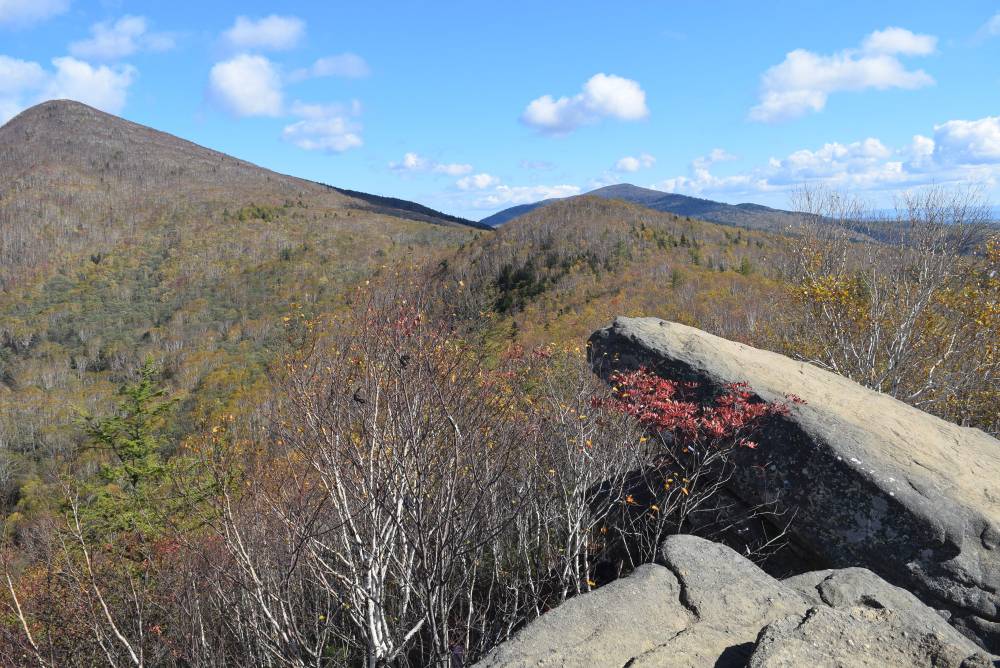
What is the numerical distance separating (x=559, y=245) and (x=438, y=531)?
60930 mm

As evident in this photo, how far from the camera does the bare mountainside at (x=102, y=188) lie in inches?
5002

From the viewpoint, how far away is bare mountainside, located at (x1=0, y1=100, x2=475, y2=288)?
417 ft

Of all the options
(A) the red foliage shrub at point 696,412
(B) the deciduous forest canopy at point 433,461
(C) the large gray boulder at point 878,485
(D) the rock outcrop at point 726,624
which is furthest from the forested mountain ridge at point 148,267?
(D) the rock outcrop at point 726,624

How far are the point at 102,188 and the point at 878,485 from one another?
612ft

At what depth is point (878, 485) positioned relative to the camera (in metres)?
7.08

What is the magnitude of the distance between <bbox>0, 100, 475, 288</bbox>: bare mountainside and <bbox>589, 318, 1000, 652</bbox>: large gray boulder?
5677 inches

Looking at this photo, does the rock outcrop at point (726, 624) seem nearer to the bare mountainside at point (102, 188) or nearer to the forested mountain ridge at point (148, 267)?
the forested mountain ridge at point (148, 267)

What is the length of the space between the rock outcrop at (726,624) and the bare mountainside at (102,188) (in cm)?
14462

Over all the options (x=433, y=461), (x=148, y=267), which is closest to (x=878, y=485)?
(x=433, y=461)

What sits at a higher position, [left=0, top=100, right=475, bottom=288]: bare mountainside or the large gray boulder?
[left=0, top=100, right=475, bottom=288]: bare mountainside

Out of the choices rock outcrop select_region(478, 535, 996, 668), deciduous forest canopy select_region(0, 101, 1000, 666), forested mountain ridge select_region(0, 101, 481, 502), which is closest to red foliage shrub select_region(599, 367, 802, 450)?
deciduous forest canopy select_region(0, 101, 1000, 666)

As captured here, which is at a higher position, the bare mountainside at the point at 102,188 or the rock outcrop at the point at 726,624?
the bare mountainside at the point at 102,188

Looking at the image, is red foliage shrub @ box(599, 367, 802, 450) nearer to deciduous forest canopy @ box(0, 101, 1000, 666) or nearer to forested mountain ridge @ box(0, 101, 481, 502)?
deciduous forest canopy @ box(0, 101, 1000, 666)

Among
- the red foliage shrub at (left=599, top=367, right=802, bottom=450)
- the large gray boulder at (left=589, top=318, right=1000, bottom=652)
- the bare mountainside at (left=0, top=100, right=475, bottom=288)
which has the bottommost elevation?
the large gray boulder at (left=589, top=318, right=1000, bottom=652)
